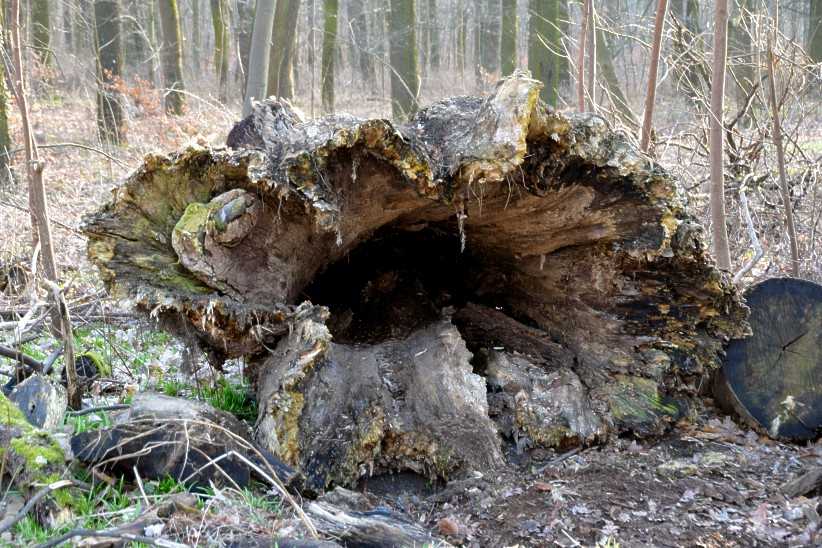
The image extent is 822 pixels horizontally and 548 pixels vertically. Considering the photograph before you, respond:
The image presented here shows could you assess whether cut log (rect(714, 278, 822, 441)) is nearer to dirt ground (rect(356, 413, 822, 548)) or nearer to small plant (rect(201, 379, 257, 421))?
dirt ground (rect(356, 413, 822, 548))

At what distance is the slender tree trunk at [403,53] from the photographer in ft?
45.8

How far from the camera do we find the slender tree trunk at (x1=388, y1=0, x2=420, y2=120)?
14.0 m

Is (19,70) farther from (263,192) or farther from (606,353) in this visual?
(606,353)

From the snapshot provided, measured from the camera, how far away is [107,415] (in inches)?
145

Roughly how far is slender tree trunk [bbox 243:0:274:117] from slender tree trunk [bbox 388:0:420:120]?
17.3ft

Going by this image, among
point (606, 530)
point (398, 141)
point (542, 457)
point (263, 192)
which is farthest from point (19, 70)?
point (606, 530)

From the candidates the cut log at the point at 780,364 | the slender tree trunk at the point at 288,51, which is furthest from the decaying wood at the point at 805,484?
the slender tree trunk at the point at 288,51

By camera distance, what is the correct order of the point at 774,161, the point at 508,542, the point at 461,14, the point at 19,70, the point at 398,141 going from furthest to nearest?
the point at 461,14 < the point at 774,161 < the point at 19,70 < the point at 398,141 < the point at 508,542

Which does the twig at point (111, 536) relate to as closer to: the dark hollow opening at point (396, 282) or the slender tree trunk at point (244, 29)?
the dark hollow opening at point (396, 282)

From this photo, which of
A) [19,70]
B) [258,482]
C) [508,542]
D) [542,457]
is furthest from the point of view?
[19,70]

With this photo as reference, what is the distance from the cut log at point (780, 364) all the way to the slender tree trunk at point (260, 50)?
6.25 meters

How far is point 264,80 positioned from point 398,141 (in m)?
5.97

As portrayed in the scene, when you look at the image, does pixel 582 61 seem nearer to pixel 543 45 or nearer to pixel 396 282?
pixel 396 282

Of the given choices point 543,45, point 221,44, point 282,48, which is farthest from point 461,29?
A: point 282,48
